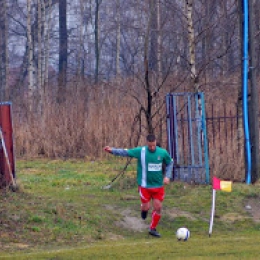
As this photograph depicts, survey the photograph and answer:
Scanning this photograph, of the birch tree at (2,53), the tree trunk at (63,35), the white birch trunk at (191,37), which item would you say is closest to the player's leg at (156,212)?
the white birch trunk at (191,37)

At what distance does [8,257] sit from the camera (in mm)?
9766

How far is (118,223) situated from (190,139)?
12.3ft

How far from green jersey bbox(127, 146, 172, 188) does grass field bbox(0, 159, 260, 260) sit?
1022 millimetres

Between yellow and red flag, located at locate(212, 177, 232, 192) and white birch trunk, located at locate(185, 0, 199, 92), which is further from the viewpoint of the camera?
white birch trunk, located at locate(185, 0, 199, 92)

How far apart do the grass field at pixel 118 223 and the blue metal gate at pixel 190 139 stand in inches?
14.9

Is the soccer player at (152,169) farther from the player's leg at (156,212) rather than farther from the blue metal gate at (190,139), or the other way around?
the blue metal gate at (190,139)

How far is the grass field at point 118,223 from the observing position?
33.6 feet

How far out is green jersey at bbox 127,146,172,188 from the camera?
11.9 m

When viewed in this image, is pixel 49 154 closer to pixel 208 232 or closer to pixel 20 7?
pixel 208 232

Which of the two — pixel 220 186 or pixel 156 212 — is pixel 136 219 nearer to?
pixel 156 212

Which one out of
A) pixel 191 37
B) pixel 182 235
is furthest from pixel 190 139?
pixel 182 235

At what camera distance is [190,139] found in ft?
51.6

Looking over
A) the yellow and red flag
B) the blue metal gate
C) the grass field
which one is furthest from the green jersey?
the blue metal gate

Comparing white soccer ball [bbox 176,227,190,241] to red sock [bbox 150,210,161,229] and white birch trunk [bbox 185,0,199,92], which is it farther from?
white birch trunk [bbox 185,0,199,92]
